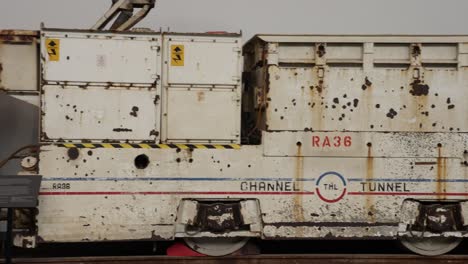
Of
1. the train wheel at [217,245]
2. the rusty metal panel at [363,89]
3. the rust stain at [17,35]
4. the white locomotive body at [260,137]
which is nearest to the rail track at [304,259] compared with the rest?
the train wheel at [217,245]

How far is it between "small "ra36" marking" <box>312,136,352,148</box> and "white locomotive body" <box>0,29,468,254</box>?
0.5 inches

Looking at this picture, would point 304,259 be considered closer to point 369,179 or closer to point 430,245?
point 369,179

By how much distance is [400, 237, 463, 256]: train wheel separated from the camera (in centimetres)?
717

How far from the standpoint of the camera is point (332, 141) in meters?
6.91

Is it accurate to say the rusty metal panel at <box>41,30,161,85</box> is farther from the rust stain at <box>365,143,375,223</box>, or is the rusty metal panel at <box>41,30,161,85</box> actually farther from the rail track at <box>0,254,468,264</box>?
the rust stain at <box>365,143,375,223</box>

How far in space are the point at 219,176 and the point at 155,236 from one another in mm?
1090

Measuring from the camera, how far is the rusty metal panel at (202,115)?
6.86 m

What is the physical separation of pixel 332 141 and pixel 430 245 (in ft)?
6.42

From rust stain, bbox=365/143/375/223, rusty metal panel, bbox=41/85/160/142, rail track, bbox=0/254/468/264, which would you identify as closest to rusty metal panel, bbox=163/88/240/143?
rusty metal panel, bbox=41/85/160/142

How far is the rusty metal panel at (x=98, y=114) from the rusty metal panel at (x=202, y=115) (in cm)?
21

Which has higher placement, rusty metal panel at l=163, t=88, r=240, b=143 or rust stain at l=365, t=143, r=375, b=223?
rusty metal panel at l=163, t=88, r=240, b=143

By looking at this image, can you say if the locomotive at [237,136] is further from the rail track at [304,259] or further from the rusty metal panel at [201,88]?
the rail track at [304,259]

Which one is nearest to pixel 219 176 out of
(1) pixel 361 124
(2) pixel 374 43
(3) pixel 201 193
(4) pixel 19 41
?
(3) pixel 201 193

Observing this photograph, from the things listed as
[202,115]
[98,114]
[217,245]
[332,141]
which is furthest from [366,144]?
[98,114]
